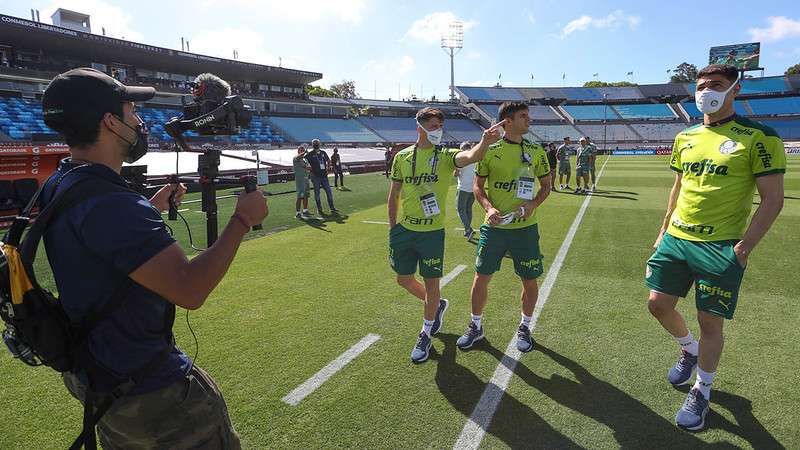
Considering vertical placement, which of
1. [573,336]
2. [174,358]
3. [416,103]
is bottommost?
[573,336]

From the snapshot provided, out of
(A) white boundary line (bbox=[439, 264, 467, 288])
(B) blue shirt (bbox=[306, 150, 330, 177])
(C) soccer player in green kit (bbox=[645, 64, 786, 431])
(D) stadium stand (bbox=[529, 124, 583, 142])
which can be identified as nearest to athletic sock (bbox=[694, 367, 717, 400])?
(C) soccer player in green kit (bbox=[645, 64, 786, 431])

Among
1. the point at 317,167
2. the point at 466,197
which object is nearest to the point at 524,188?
the point at 466,197

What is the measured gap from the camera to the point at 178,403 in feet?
5.43

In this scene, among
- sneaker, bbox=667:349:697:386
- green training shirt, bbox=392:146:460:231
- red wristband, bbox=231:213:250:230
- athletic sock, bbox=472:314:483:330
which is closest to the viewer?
red wristband, bbox=231:213:250:230

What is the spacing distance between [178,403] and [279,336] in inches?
111

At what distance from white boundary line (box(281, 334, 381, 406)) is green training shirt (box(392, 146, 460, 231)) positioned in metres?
1.25

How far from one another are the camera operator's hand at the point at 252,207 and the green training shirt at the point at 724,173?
302 cm

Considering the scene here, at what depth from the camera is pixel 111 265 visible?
1.44 metres

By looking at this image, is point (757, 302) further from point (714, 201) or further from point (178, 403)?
point (178, 403)

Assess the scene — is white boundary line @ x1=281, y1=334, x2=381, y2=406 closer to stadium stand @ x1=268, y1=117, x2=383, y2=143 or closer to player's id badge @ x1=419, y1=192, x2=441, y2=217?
player's id badge @ x1=419, y1=192, x2=441, y2=217

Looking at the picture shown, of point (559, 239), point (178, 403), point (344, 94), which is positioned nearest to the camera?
point (178, 403)

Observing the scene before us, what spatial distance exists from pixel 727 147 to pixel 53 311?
3881mm

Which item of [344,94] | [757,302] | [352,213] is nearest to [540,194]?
[757,302]

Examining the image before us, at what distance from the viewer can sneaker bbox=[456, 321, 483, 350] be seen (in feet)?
13.6
